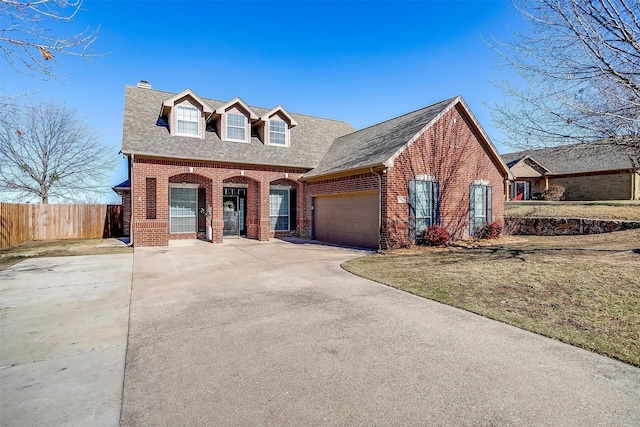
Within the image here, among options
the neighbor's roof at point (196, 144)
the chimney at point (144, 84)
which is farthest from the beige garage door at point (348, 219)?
the chimney at point (144, 84)

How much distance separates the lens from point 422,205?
43.5 ft

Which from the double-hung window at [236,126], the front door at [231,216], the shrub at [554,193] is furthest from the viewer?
the shrub at [554,193]

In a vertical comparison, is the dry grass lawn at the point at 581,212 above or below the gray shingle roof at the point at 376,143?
below

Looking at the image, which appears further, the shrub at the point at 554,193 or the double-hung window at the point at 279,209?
the shrub at the point at 554,193

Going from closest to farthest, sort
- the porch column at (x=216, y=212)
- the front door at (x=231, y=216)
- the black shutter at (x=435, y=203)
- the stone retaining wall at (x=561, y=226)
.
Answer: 1. the black shutter at (x=435, y=203)
2. the stone retaining wall at (x=561, y=226)
3. the porch column at (x=216, y=212)
4. the front door at (x=231, y=216)

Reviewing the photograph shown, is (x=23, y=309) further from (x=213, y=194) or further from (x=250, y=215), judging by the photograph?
(x=250, y=215)

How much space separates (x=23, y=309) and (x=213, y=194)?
10259mm

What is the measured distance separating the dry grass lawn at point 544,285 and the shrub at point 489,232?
3.71 metres

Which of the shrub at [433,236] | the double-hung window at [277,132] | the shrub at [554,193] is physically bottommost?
the shrub at [433,236]

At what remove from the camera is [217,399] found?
2.99 meters

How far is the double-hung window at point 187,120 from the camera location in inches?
627

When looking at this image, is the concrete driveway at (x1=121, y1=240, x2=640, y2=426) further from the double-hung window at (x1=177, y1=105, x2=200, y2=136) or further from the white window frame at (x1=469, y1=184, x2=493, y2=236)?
the double-hung window at (x1=177, y1=105, x2=200, y2=136)

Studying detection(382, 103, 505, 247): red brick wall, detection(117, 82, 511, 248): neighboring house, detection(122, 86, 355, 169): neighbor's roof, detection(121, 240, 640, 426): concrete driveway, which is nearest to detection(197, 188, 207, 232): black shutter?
detection(117, 82, 511, 248): neighboring house

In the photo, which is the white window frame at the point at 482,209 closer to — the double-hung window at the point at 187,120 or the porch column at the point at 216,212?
the porch column at the point at 216,212
